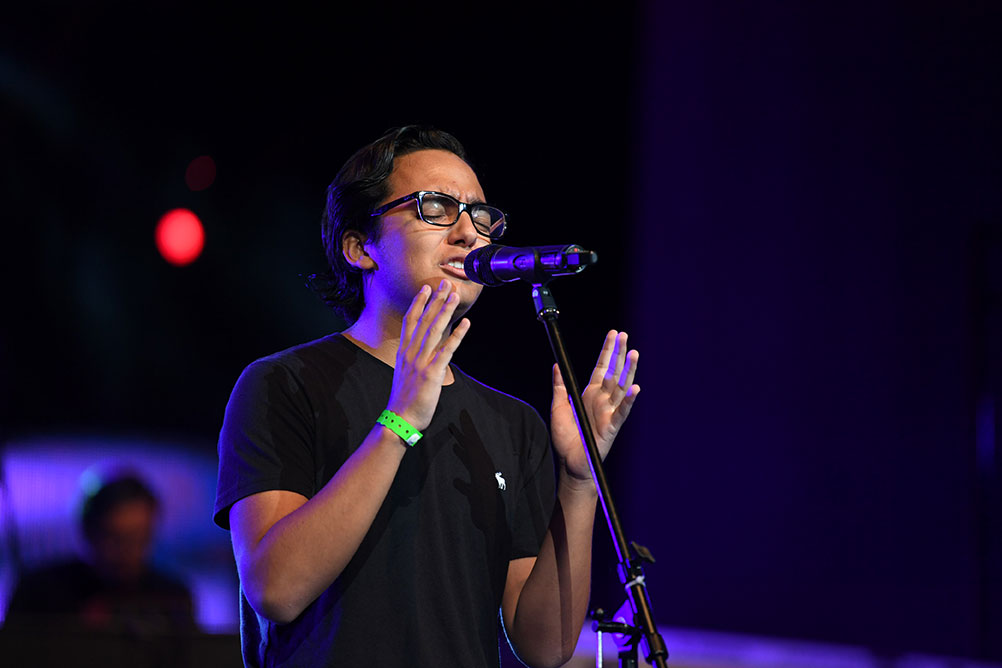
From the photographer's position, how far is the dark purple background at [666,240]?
4254mm

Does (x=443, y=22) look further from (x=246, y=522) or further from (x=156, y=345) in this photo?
(x=246, y=522)

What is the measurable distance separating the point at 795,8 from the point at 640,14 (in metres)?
0.83

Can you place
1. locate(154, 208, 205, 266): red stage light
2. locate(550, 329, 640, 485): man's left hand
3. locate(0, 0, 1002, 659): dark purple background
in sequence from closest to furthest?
locate(550, 329, 640, 485): man's left hand < locate(0, 0, 1002, 659): dark purple background < locate(154, 208, 205, 266): red stage light

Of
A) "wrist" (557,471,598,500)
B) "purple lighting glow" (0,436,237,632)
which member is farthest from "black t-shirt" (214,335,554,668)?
"purple lighting glow" (0,436,237,632)

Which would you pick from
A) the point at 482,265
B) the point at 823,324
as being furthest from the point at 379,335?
the point at 823,324

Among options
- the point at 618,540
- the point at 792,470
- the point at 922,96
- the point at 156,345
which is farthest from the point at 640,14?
the point at 618,540

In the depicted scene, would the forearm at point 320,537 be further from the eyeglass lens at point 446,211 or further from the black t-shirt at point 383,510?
the eyeglass lens at point 446,211

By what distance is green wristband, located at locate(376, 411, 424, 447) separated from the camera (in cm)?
156

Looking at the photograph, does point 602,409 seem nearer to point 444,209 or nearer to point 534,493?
point 534,493

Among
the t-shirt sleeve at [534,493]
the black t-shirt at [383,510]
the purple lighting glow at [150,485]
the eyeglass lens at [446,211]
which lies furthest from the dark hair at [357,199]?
the purple lighting glow at [150,485]

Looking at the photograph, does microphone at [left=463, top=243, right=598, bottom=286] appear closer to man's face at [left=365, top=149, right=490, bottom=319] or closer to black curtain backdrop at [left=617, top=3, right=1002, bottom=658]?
man's face at [left=365, top=149, right=490, bottom=319]

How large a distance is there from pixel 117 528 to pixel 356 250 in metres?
A: 2.56

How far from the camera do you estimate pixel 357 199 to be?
6.84 ft

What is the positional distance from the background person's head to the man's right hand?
2.92 metres
